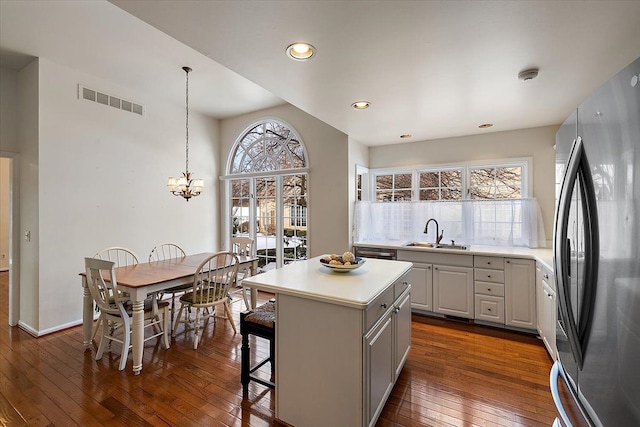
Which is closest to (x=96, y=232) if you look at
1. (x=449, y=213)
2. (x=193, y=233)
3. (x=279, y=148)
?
(x=193, y=233)

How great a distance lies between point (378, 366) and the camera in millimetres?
1775

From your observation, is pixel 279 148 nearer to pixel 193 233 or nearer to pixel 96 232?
pixel 193 233

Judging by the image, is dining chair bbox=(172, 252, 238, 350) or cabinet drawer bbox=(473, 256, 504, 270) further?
cabinet drawer bbox=(473, 256, 504, 270)

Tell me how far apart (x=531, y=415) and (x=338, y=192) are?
302 cm

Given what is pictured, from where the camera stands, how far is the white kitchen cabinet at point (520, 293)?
312 cm

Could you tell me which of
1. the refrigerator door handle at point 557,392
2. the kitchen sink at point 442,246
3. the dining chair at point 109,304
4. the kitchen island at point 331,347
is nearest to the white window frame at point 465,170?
the kitchen sink at point 442,246

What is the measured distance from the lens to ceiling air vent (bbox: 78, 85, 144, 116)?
11.8 feet

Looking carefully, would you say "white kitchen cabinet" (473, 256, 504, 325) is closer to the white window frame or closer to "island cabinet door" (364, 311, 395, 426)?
the white window frame

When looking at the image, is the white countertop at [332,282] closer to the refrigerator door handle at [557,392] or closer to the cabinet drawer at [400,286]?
the cabinet drawer at [400,286]

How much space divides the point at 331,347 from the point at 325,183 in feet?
9.65

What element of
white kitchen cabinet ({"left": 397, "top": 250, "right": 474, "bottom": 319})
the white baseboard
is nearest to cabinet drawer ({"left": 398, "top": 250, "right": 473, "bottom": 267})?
white kitchen cabinet ({"left": 397, "top": 250, "right": 474, "bottom": 319})

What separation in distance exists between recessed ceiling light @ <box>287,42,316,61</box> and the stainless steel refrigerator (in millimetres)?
1440

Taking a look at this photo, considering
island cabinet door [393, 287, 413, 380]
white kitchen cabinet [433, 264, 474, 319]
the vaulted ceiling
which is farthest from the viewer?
white kitchen cabinet [433, 264, 474, 319]

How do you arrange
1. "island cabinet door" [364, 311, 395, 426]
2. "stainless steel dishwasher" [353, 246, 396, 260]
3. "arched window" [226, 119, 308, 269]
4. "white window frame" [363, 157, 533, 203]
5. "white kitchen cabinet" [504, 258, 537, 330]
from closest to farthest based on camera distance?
"island cabinet door" [364, 311, 395, 426] < "white kitchen cabinet" [504, 258, 537, 330] < "white window frame" [363, 157, 533, 203] < "stainless steel dishwasher" [353, 246, 396, 260] < "arched window" [226, 119, 308, 269]
